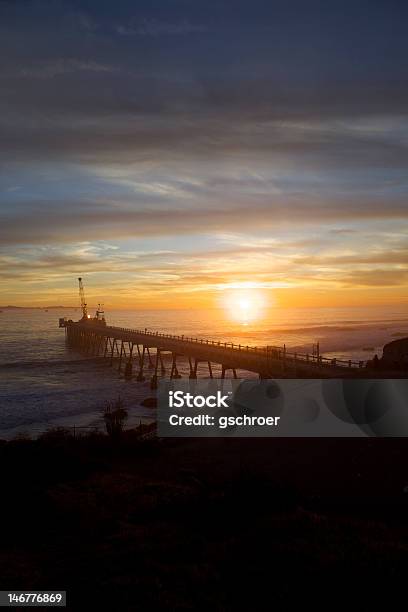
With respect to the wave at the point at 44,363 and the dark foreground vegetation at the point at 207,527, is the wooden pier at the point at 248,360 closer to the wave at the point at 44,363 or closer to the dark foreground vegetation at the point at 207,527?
the wave at the point at 44,363

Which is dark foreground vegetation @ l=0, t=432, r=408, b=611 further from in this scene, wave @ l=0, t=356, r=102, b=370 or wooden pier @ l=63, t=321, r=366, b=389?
wave @ l=0, t=356, r=102, b=370

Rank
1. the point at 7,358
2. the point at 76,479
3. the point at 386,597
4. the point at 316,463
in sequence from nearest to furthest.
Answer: the point at 386,597 → the point at 76,479 → the point at 316,463 → the point at 7,358

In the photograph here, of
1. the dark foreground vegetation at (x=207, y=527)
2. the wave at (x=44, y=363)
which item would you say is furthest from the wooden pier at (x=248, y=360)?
the dark foreground vegetation at (x=207, y=527)

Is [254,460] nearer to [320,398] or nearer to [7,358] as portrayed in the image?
[320,398]

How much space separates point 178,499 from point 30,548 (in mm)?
4891

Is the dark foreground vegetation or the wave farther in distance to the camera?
the wave

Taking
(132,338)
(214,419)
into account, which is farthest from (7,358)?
(214,419)

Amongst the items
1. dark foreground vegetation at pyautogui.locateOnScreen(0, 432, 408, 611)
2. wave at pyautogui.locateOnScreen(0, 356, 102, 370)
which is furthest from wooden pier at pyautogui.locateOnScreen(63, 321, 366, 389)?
dark foreground vegetation at pyautogui.locateOnScreen(0, 432, 408, 611)

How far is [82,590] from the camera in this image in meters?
10.7

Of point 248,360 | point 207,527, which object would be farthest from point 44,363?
point 207,527

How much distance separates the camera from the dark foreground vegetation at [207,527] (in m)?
10.5

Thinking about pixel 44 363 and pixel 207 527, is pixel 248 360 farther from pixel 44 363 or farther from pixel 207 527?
pixel 44 363

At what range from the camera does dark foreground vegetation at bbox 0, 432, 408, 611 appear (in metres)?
10.5

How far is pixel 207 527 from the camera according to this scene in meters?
14.4
